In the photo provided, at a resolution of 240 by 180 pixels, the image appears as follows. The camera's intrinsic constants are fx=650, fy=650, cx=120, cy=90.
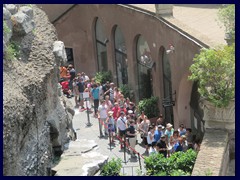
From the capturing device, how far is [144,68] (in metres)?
26.8

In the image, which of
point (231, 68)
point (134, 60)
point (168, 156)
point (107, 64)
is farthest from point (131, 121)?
point (107, 64)

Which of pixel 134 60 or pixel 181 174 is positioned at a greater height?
pixel 134 60

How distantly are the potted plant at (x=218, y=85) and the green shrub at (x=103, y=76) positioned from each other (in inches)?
490

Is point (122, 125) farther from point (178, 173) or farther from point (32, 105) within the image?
point (178, 173)

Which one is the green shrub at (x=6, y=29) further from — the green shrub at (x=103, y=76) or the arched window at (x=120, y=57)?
the green shrub at (x=103, y=76)

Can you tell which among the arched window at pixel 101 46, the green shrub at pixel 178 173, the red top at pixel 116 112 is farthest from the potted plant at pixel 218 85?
the arched window at pixel 101 46

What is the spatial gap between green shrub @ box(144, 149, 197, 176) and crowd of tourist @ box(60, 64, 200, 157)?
122 centimetres

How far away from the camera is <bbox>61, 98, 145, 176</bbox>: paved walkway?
17.1 m

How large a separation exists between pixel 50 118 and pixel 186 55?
20.0 ft

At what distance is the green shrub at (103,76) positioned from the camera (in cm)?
2927

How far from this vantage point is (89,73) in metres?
32.4

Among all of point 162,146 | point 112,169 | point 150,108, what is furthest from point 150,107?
point 112,169

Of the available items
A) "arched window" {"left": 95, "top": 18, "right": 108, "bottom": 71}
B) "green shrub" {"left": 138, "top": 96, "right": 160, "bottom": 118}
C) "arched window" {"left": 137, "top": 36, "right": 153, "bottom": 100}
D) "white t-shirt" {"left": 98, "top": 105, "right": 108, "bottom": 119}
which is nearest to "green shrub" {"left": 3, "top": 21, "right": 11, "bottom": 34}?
"white t-shirt" {"left": 98, "top": 105, "right": 108, "bottom": 119}

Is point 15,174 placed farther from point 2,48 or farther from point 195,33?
point 195,33
